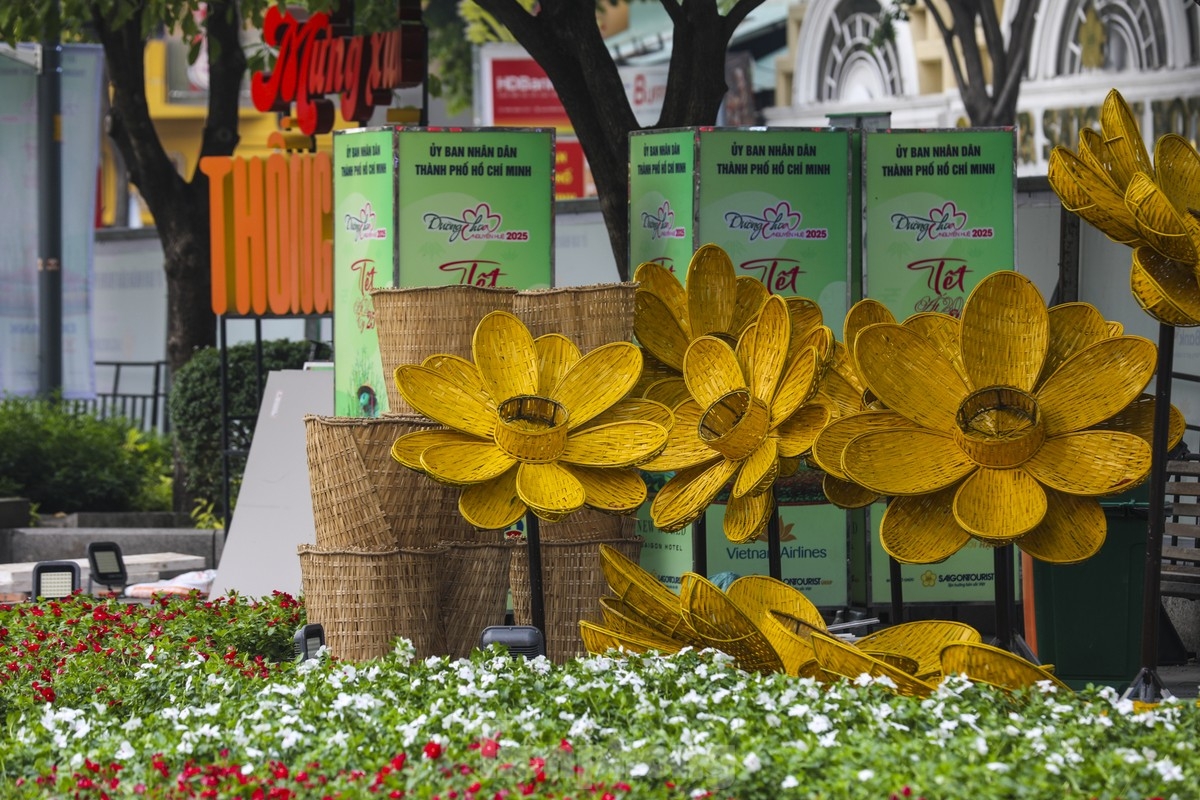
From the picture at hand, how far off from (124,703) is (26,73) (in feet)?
36.2

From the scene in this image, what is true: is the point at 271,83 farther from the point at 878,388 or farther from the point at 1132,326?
the point at 878,388

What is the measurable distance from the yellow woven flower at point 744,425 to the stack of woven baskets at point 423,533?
734mm

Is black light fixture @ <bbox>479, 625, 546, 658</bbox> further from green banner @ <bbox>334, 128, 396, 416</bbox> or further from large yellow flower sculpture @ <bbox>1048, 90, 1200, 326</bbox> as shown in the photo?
large yellow flower sculpture @ <bbox>1048, 90, 1200, 326</bbox>

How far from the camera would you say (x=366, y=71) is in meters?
12.1

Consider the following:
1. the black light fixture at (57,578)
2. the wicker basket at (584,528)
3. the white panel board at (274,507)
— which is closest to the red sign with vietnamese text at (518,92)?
the white panel board at (274,507)

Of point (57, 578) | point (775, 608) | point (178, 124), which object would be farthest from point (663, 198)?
point (178, 124)

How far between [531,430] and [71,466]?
9141mm

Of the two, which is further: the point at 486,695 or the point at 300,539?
the point at 300,539

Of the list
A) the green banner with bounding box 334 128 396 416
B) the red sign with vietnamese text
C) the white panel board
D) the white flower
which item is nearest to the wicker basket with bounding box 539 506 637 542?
the green banner with bounding box 334 128 396 416

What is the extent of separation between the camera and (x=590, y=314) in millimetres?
6449

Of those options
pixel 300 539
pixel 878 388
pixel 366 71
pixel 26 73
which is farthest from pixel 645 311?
pixel 26 73

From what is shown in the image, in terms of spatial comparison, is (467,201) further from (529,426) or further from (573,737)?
(573,737)

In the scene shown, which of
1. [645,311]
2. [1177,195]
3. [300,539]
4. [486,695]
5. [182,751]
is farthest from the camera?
[300,539]

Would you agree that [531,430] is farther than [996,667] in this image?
Yes
